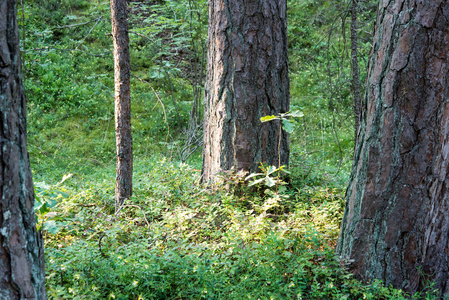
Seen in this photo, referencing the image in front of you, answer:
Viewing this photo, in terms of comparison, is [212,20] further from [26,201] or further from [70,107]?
[70,107]

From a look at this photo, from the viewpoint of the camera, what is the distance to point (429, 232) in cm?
265

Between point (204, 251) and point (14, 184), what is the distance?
181 centimetres

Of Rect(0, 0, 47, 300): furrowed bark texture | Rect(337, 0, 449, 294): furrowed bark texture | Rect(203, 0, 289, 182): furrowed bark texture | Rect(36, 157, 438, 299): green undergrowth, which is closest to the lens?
Rect(0, 0, 47, 300): furrowed bark texture

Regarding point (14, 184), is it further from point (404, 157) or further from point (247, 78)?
point (247, 78)

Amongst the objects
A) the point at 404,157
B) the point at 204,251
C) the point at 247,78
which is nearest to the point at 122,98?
the point at 247,78

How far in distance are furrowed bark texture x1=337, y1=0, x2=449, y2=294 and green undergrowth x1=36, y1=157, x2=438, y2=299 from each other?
29 cm

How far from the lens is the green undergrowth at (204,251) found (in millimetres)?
2541

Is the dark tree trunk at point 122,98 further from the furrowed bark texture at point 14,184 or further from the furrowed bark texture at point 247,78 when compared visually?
the furrowed bark texture at point 14,184

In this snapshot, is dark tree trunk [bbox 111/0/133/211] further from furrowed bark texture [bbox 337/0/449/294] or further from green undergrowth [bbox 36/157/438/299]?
furrowed bark texture [bbox 337/0/449/294]

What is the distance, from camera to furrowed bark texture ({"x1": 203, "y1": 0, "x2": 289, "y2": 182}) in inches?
151

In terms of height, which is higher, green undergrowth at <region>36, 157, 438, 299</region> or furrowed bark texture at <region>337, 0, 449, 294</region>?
furrowed bark texture at <region>337, 0, 449, 294</region>

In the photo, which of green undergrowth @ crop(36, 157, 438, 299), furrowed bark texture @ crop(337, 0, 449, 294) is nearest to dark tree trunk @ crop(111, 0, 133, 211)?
green undergrowth @ crop(36, 157, 438, 299)

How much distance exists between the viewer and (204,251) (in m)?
3.00

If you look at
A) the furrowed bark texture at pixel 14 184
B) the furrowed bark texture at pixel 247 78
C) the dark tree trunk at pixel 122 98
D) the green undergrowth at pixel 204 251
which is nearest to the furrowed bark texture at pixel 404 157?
the green undergrowth at pixel 204 251
